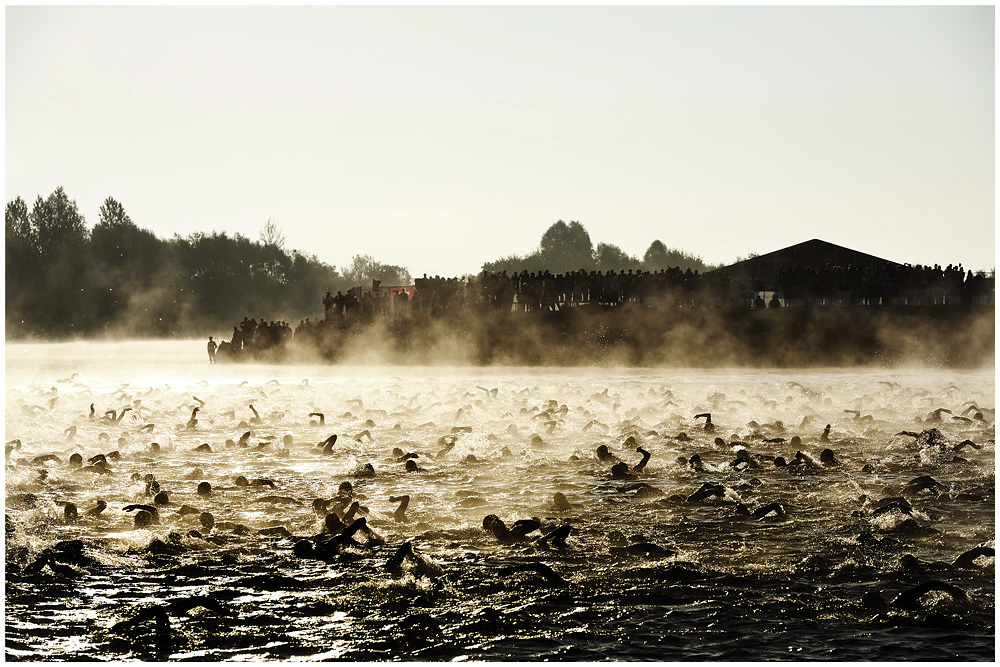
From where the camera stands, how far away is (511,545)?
10023mm

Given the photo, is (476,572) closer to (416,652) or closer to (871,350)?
(416,652)

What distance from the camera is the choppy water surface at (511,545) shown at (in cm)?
758

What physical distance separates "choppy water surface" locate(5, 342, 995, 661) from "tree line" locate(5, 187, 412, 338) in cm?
6883

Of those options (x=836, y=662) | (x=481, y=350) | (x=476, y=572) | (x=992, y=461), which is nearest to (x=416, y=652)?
(x=476, y=572)

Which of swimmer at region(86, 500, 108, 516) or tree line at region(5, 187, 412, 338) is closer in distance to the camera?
swimmer at region(86, 500, 108, 516)

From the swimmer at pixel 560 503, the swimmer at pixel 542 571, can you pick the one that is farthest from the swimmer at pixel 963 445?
the swimmer at pixel 542 571

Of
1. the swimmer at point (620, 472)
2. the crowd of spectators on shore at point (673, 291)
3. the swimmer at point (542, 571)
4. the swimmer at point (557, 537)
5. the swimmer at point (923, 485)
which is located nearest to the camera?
the swimmer at point (542, 571)

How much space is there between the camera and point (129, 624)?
308 inches

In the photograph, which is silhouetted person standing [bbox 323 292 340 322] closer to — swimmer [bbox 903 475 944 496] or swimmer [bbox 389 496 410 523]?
swimmer [bbox 389 496 410 523]

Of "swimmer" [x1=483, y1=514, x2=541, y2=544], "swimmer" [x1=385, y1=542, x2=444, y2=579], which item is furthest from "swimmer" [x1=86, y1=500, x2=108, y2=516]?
"swimmer" [x1=483, y1=514, x2=541, y2=544]

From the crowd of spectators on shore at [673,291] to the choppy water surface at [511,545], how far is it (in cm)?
2050

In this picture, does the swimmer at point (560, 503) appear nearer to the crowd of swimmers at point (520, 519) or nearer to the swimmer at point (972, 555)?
the crowd of swimmers at point (520, 519)

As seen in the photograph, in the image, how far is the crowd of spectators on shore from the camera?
136 feet

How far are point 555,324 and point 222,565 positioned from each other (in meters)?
31.3
